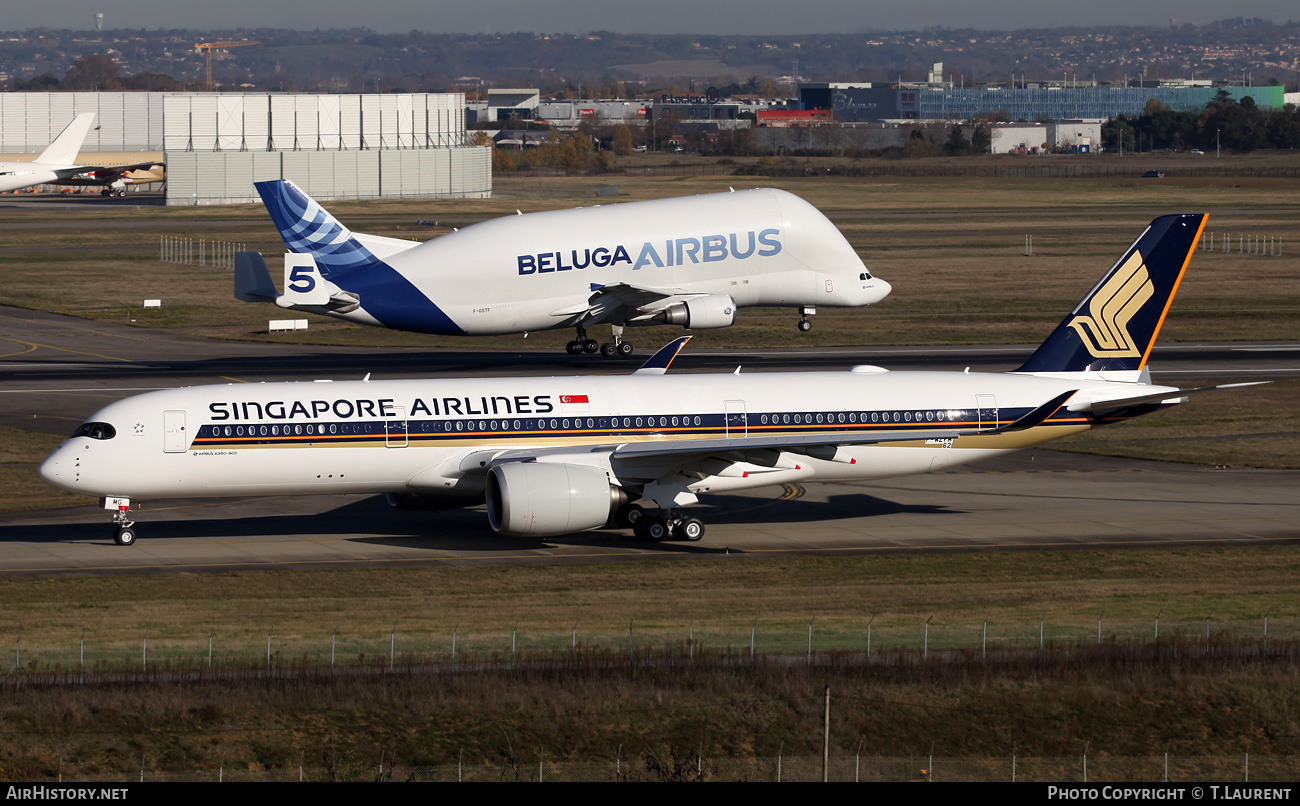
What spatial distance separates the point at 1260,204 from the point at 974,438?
145 m

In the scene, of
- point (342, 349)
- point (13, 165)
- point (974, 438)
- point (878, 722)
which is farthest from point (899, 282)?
point (13, 165)

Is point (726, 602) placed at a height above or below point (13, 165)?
below

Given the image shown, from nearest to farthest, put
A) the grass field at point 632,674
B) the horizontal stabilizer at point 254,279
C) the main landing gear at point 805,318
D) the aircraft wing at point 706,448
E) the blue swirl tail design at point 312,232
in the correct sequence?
1. the grass field at point 632,674
2. the aircraft wing at point 706,448
3. the horizontal stabilizer at point 254,279
4. the blue swirl tail design at point 312,232
5. the main landing gear at point 805,318

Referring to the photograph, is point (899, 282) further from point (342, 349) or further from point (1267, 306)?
point (342, 349)

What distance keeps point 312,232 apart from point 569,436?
1052 inches

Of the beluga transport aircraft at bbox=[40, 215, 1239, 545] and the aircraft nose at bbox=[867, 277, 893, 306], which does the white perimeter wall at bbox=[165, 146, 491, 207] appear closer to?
the aircraft nose at bbox=[867, 277, 893, 306]

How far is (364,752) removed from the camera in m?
26.7

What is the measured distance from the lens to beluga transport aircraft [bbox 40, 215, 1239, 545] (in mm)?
39969

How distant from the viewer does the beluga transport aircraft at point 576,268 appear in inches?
2530

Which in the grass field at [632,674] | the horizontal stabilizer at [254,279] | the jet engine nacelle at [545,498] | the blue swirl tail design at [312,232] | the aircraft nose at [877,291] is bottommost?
the grass field at [632,674]

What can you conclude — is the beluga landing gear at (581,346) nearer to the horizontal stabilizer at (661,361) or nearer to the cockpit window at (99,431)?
the horizontal stabilizer at (661,361)

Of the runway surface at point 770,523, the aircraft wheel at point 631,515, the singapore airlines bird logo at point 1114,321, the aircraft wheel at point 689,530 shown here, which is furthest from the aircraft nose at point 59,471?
the singapore airlines bird logo at point 1114,321

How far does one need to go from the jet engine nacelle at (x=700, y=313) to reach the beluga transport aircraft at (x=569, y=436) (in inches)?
936

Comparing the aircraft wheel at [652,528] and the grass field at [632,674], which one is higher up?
the aircraft wheel at [652,528]
